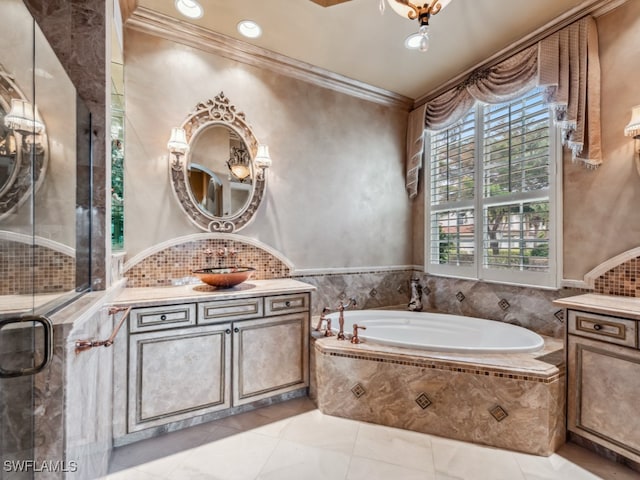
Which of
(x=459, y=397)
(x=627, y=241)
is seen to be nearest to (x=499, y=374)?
(x=459, y=397)

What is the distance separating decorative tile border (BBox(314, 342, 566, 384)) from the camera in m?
1.73

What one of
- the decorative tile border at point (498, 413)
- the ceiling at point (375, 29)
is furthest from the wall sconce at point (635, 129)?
the decorative tile border at point (498, 413)

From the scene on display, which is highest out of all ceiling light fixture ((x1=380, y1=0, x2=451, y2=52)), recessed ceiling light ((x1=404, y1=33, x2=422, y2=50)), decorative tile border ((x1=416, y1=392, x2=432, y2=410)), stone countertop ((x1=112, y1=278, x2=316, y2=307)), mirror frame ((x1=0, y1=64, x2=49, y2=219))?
recessed ceiling light ((x1=404, y1=33, x2=422, y2=50))

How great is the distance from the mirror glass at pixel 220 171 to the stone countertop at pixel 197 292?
0.68 m

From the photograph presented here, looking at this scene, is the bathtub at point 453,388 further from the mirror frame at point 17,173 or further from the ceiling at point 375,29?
the ceiling at point 375,29

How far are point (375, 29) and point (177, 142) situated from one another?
186cm

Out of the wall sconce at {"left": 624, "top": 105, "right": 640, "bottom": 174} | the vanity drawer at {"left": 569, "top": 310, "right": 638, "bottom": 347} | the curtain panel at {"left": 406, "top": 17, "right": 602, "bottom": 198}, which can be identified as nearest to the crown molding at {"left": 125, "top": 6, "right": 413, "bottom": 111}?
the curtain panel at {"left": 406, "top": 17, "right": 602, "bottom": 198}

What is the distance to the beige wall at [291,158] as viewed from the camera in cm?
226

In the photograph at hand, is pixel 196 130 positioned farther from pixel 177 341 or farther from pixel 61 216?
pixel 177 341

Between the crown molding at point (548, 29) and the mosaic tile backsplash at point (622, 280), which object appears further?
the crown molding at point (548, 29)

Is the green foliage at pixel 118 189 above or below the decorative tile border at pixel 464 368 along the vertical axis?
above

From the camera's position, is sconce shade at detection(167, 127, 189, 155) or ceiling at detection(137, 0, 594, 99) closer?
ceiling at detection(137, 0, 594, 99)

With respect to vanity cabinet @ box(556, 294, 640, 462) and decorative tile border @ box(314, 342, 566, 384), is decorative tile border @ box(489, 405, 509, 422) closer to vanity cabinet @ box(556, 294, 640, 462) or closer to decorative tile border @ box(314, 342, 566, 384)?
decorative tile border @ box(314, 342, 566, 384)

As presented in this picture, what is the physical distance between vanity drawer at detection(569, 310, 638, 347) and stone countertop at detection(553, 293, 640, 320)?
0.04 meters
